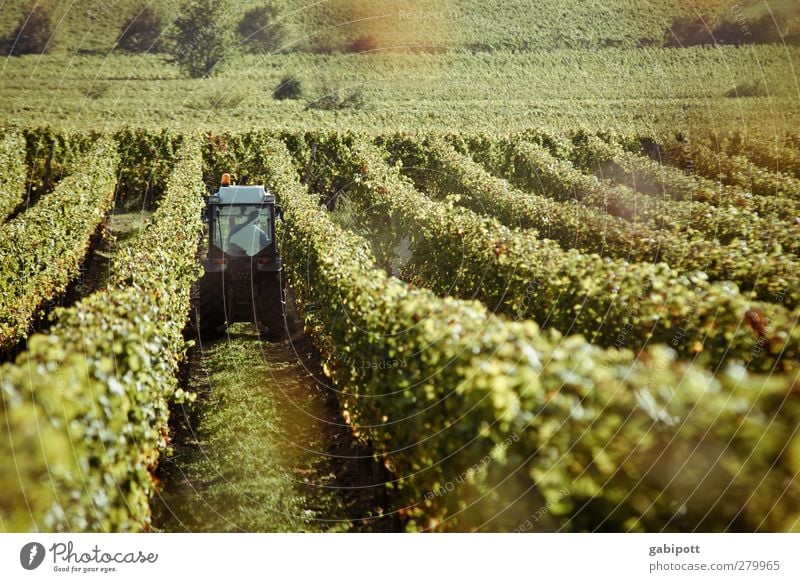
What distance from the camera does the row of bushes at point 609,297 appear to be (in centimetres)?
714

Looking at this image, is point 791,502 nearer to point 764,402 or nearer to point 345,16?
point 764,402

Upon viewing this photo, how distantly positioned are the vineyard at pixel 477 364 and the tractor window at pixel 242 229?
1.97ft

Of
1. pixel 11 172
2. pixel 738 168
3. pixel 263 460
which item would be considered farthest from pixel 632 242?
pixel 11 172

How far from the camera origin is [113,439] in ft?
20.0

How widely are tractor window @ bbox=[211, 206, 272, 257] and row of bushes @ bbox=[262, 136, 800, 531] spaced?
9352mm

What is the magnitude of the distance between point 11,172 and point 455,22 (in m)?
24.2

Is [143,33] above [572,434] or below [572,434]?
above

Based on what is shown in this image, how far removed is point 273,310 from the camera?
1486cm

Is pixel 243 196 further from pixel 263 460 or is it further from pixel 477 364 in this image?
pixel 477 364

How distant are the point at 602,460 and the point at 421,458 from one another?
7.65ft

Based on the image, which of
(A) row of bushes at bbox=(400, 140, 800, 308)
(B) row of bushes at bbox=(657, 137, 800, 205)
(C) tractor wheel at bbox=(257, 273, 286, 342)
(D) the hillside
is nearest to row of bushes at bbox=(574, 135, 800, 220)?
(B) row of bushes at bbox=(657, 137, 800, 205)

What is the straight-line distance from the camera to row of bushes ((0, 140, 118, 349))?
45.9 feet

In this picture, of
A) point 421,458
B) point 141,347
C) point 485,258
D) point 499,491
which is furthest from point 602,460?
point 485,258

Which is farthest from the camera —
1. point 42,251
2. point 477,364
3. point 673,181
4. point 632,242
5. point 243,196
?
point 673,181
